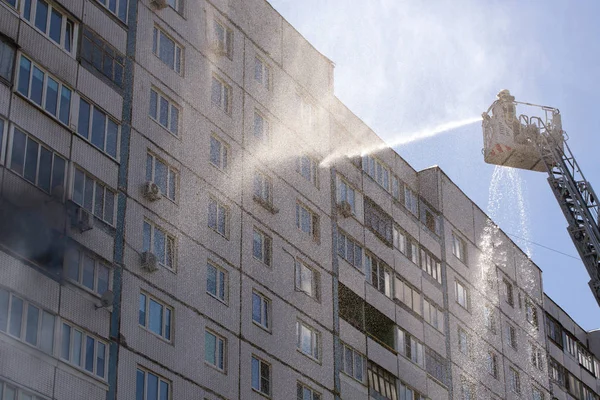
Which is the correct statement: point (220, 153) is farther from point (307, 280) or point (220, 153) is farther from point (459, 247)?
point (459, 247)

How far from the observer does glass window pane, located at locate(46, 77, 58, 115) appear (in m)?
43.1

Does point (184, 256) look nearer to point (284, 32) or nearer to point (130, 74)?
point (130, 74)

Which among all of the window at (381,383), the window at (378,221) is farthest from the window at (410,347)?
the window at (378,221)

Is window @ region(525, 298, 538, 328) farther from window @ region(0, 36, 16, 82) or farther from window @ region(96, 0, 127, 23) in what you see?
window @ region(0, 36, 16, 82)

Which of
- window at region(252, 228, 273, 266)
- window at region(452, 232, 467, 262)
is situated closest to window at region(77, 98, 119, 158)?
window at region(252, 228, 273, 266)

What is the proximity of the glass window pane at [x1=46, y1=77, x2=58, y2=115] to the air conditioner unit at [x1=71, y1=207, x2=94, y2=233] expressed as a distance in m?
3.25

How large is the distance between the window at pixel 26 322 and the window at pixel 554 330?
145 ft

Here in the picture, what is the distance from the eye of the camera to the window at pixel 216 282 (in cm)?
A: 4859

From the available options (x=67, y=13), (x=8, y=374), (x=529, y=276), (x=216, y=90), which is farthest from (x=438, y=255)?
(x=8, y=374)

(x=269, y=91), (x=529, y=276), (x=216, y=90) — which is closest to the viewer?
(x=216, y=90)

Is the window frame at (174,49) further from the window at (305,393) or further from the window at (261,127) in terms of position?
the window at (305,393)

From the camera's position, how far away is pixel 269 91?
56219 mm

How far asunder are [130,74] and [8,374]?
13.2 meters

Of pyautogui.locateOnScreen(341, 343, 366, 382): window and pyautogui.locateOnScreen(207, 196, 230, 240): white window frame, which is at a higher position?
pyautogui.locateOnScreen(207, 196, 230, 240): white window frame
